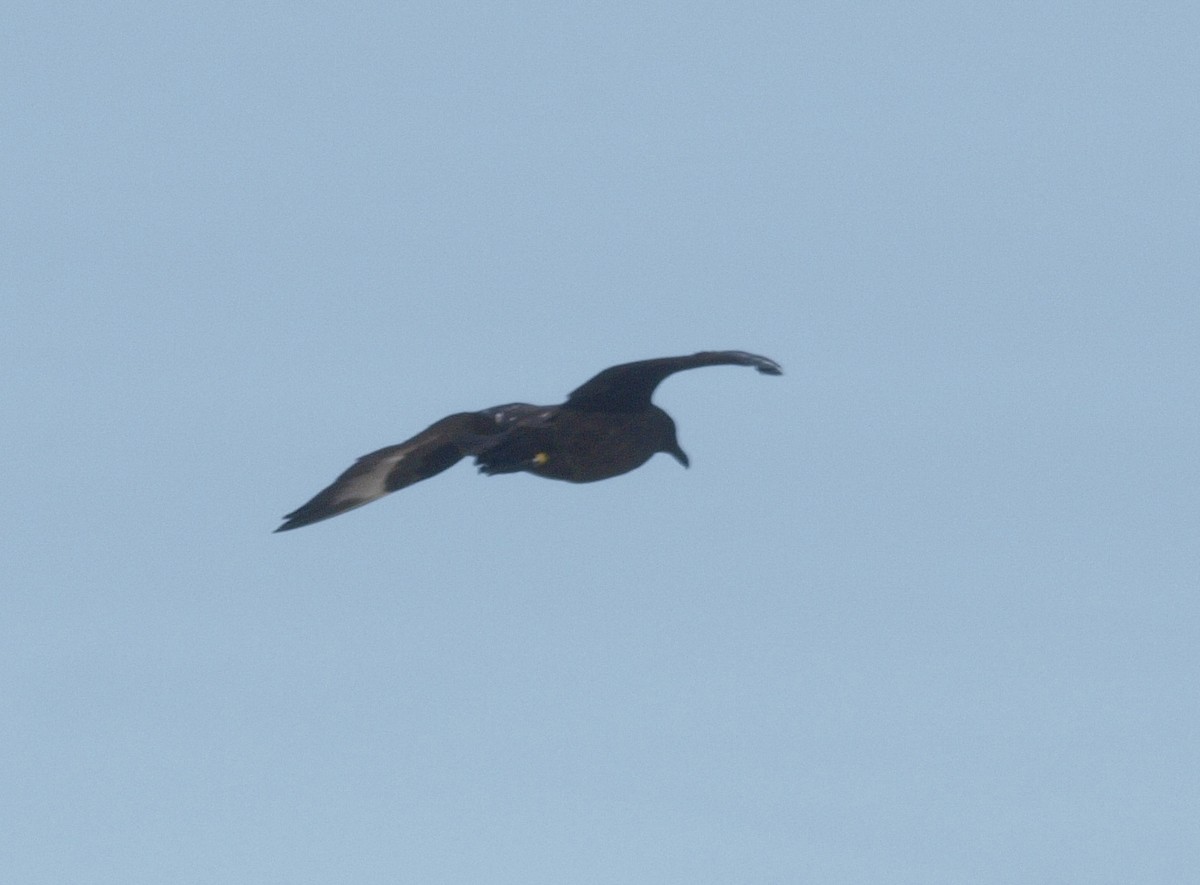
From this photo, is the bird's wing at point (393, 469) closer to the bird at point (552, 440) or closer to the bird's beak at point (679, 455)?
the bird at point (552, 440)

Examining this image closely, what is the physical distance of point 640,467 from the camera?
1911 centimetres

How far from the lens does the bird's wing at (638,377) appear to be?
17.5 metres

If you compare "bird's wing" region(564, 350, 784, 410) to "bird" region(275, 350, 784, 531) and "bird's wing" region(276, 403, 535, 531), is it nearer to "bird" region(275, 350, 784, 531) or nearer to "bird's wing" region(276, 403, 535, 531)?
"bird" region(275, 350, 784, 531)

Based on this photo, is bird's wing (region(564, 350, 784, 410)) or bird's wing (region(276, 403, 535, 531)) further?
bird's wing (region(276, 403, 535, 531))

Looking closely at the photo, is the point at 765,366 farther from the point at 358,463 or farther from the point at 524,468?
the point at 358,463

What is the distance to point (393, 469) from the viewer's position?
773 inches

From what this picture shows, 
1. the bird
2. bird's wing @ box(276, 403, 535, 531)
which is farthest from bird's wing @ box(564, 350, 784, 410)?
bird's wing @ box(276, 403, 535, 531)

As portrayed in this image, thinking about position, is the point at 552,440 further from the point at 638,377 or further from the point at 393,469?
the point at 393,469

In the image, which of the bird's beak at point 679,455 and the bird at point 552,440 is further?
the bird's beak at point 679,455

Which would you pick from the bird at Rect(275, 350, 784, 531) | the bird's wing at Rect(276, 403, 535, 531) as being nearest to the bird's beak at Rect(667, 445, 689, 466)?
the bird at Rect(275, 350, 784, 531)

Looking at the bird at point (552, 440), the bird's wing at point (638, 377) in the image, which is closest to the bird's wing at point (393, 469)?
the bird at point (552, 440)

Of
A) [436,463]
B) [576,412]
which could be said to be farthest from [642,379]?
[436,463]

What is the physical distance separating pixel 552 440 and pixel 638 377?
0.87 m

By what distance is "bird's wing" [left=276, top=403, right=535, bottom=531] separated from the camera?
19422mm
